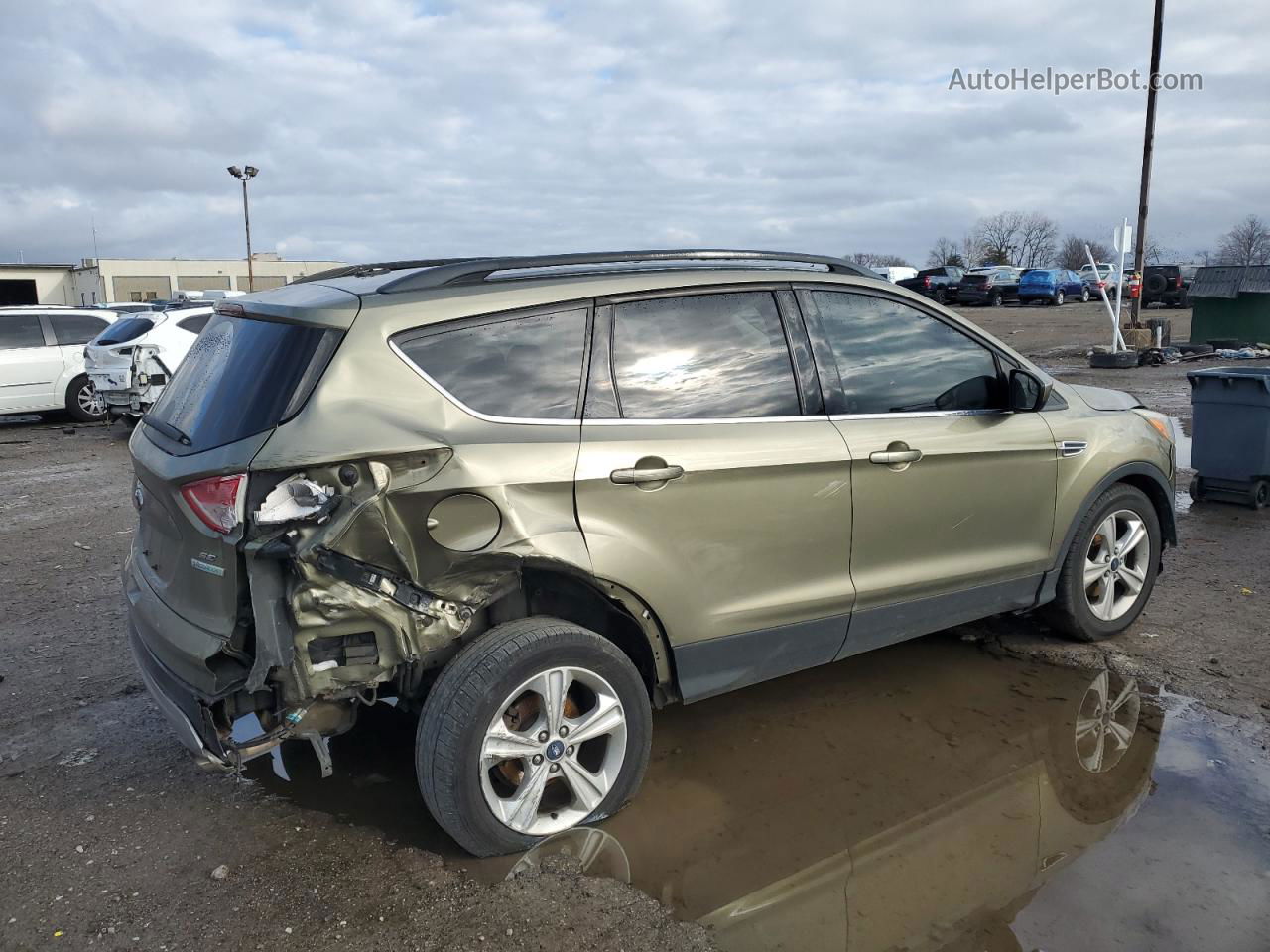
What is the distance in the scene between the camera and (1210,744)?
154 inches

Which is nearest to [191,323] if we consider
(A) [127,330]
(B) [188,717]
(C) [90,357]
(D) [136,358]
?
(A) [127,330]

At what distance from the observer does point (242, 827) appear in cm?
347

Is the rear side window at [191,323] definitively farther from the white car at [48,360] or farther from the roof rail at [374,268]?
the roof rail at [374,268]

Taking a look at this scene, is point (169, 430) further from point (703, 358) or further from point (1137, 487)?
point (1137, 487)

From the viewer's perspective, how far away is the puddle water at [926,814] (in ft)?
9.51

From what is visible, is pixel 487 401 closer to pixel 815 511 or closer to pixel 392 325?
pixel 392 325

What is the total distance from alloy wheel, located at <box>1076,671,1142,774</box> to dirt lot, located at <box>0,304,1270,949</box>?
19 centimetres

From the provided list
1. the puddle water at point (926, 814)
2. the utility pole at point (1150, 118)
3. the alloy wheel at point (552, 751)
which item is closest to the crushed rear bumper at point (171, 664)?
the puddle water at point (926, 814)

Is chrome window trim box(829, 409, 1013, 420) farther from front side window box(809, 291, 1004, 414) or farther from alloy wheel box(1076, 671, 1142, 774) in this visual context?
alloy wheel box(1076, 671, 1142, 774)

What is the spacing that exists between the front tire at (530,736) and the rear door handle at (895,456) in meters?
1.28

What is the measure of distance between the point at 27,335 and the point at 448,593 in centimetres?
1438

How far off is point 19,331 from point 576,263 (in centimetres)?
1392

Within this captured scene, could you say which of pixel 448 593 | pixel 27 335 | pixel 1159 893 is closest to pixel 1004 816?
pixel 1159 893

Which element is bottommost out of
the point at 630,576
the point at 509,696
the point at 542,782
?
the point at 542,782
